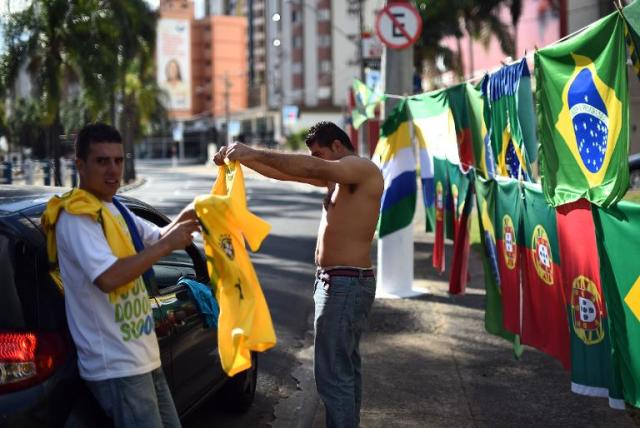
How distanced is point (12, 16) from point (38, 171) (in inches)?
951

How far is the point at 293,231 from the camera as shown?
17188mm

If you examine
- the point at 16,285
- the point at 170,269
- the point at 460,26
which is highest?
the point at 460,26

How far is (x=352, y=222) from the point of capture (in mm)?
4344

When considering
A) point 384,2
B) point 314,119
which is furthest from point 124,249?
point 314,119

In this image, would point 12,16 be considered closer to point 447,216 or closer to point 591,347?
point 447,216

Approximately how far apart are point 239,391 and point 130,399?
7.97 feet

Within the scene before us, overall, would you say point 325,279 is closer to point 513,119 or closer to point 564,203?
point 564,203

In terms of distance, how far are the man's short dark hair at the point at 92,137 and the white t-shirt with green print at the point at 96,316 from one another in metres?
0.28

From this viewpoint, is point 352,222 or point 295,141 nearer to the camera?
point 352,222

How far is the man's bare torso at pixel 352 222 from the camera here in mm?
4312

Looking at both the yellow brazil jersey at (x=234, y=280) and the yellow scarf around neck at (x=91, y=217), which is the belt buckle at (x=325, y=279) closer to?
the yellow brazil jersey at (x=234, y=280)

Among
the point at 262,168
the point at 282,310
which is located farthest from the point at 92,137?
the point at 282,310

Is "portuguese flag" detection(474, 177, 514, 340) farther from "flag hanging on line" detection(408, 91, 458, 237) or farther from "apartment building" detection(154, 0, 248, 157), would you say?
"apartment building" detection(154, 0, 248, 157)

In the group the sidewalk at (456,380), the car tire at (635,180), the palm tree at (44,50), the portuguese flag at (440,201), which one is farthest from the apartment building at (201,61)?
the sidewalk at (456,380)
